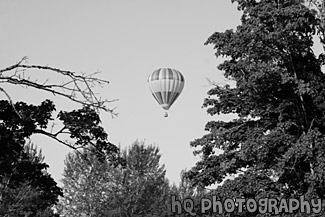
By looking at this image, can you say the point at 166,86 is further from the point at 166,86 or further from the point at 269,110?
the point at 269,110

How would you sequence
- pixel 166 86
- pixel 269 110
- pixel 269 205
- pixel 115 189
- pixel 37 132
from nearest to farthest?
pixel 37 132 < pixel 269 205 < pixel 269 110 < pixel 166 86 < pixel 115 189

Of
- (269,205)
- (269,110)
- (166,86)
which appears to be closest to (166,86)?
(166,86)

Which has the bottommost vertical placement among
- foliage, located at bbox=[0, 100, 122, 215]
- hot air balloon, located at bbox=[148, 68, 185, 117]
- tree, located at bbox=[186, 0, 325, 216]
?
foliage, located at bbox=[0, 100, 122, 215]

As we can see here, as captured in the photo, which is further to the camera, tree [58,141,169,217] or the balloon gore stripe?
tree [58,141,169,217]

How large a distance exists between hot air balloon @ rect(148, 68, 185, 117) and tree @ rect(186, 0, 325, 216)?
14.9m

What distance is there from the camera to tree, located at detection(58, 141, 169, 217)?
144ft

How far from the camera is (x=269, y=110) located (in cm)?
2133

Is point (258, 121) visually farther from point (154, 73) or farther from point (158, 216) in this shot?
point (158, 216)

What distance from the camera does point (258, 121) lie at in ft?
73.8

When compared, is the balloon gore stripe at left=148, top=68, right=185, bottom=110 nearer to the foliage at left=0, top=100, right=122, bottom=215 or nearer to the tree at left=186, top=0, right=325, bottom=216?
the tree at left=186, top=0, right=325, bottom=216

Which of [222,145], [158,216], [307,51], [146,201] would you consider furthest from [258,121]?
[146,201]

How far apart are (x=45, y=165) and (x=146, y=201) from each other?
33.2 metres

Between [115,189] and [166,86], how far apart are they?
39.8 feet

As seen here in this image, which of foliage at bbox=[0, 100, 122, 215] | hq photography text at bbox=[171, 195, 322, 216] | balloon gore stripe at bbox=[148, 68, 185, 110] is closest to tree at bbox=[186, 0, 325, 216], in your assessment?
hq photography text at bbox=[171, 195, 322, 216]
